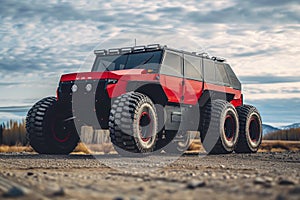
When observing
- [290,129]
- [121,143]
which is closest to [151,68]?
[121,143]

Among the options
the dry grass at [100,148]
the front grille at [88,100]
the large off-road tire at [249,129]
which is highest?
the front grille at [88,100]

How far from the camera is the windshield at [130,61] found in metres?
13.5

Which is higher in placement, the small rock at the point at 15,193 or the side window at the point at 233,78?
the side window at the point at 233,78

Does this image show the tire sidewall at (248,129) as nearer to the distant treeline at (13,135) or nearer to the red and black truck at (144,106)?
the red and black truck at (144,106)

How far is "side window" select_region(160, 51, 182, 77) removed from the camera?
44.0 ft

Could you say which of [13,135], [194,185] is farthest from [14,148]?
[194,185]

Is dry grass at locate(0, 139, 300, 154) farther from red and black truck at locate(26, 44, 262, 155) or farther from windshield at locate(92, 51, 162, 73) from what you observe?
windshield at locate(92, 51, 162, 73)

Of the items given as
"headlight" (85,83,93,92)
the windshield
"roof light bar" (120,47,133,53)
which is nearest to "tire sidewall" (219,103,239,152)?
the windshield

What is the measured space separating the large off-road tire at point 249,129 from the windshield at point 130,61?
13.4 ft

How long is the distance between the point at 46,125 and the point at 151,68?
3.01 meters

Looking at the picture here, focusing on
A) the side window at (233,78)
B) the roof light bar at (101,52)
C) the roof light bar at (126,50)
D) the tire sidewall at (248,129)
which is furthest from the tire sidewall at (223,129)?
the roof light bar at (101,52)

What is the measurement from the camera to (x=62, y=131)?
1402 centimetres

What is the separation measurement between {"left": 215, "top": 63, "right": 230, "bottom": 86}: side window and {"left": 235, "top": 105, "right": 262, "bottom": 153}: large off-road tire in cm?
97

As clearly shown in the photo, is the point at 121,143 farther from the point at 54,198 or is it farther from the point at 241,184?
the point at 54,198
